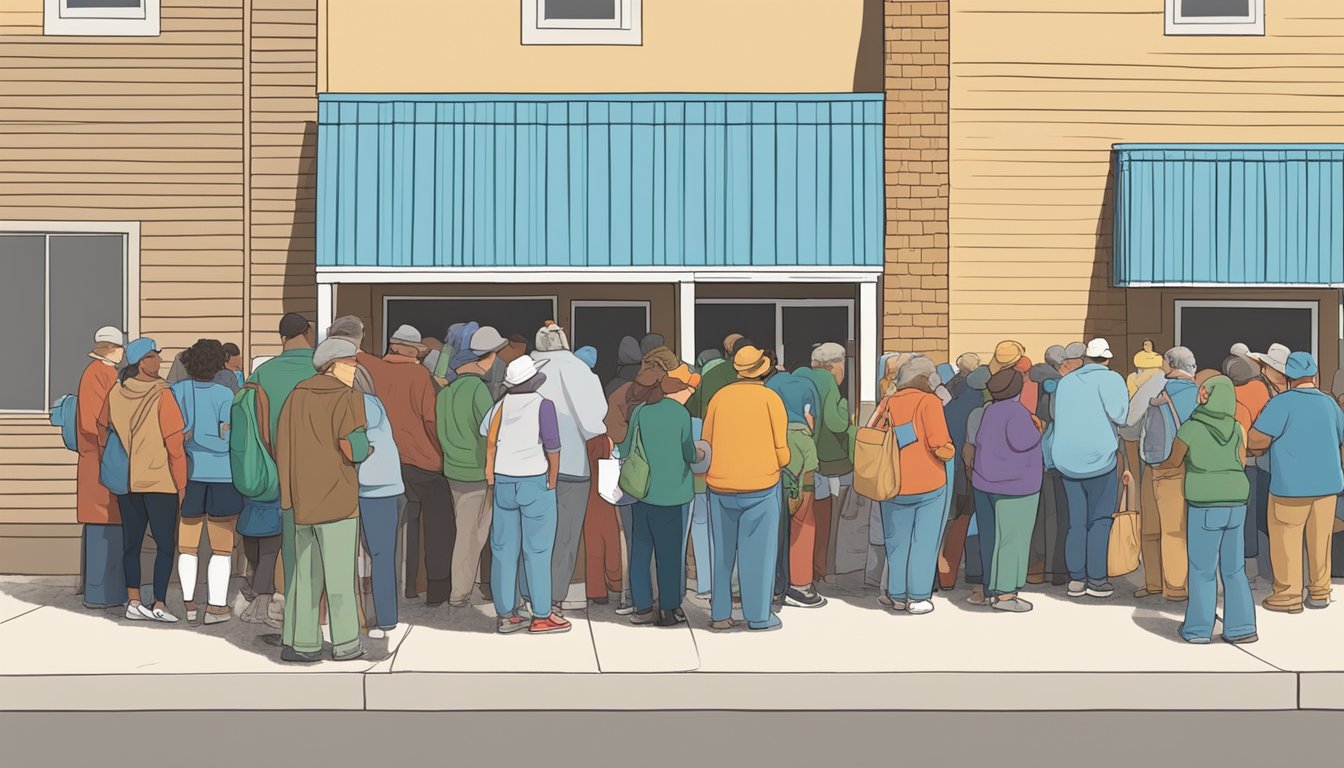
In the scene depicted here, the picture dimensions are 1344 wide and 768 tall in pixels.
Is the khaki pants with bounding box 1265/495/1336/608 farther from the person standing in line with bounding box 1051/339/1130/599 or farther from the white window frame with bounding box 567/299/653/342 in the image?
the white window frame with bounding box 567/299/653/342

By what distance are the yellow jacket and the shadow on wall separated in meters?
5.91

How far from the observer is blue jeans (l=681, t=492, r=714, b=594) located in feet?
36.3

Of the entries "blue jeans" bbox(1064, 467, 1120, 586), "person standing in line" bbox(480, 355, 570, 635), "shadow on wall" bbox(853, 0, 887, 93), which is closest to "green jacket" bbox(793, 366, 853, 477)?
"blue jeans" bbox(1064, 467, 1120, 586)

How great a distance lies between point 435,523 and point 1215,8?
9.27 meters

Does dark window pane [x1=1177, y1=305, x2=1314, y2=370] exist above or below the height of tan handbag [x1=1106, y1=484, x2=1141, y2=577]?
above

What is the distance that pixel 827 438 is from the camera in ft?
36.7

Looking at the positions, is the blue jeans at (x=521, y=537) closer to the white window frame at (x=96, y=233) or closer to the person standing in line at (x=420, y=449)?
the person standing in line at (x=420, y=449)

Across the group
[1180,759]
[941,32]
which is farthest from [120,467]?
[941,32]

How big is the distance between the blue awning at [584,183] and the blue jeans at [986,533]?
137 inches

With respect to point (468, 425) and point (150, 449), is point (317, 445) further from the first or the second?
point (150, 449)

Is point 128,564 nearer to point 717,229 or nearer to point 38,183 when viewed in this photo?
point 38,183

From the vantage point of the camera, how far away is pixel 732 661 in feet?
29.6

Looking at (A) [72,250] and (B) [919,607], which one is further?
(A) [72,250]

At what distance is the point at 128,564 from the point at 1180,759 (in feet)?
24.1
